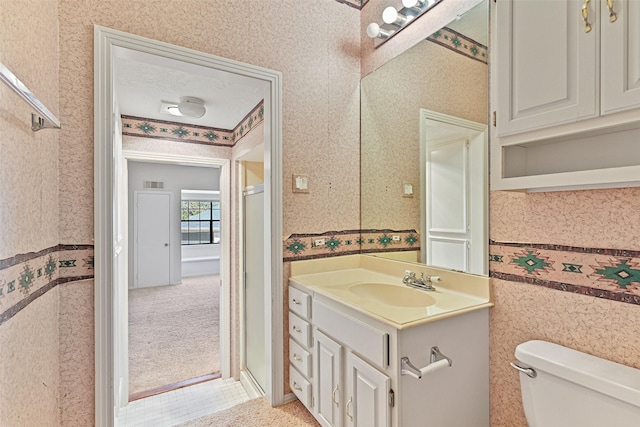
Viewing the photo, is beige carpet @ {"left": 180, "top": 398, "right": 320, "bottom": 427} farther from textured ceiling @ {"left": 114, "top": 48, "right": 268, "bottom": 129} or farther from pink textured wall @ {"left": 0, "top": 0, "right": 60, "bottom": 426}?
textured ceiling @ {"left": 114, "top": 48, "right": 268, "bottom": 129}

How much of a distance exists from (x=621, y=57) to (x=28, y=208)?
1841 mm

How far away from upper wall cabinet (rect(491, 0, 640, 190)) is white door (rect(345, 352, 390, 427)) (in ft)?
2.83

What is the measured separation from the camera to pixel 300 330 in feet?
5.57

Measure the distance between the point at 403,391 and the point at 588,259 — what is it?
80 cm

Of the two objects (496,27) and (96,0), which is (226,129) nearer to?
(96,0)

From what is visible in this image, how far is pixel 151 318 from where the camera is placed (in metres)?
4.46

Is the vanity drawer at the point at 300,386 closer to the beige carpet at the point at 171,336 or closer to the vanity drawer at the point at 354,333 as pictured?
the vanity drawer at the point at 354,333

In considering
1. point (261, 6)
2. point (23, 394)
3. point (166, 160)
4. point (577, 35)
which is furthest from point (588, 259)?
point (166, 160)

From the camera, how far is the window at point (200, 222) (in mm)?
7406

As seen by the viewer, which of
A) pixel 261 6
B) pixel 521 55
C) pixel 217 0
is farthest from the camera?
pixel 261 6

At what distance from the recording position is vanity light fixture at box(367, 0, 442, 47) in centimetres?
168

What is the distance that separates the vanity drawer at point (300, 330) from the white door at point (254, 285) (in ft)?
2.41

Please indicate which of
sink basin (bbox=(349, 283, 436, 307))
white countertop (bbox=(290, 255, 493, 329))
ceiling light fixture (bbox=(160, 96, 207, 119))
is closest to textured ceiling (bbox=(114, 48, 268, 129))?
ceiling light fixture (bbox=(160, 96, 207, 119))

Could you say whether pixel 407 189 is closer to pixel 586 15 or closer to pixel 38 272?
pixel 586 15
